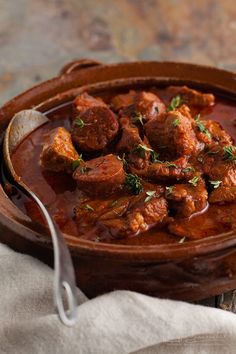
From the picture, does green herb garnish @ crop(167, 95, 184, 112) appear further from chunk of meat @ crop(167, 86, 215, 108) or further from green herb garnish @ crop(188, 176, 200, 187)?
green herb garnish @ crop(188, 176, 200, 187)

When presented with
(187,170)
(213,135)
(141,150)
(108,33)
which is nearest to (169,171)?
(187,170)

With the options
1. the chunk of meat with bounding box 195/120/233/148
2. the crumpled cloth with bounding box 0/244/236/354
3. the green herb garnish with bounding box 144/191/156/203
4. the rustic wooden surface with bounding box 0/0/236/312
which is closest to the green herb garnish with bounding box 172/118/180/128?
the chunk of meat with bounding box 195/120/233/148

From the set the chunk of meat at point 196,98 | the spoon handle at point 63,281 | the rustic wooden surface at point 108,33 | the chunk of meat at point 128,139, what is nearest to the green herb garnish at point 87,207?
the chunk of meat at point 128,139

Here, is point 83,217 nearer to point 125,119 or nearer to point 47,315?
point 47,315

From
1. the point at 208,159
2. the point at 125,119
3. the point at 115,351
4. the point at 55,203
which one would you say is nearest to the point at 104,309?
the point at 115,351

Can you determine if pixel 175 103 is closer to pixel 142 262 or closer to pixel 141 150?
pixel 141 150
